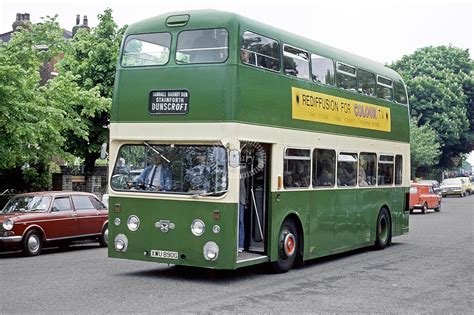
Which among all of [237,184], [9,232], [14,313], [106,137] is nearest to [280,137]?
[237,184]

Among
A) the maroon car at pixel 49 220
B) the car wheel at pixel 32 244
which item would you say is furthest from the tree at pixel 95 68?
the car wheel at pixel 32 244

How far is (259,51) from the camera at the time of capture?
1259 centimetres

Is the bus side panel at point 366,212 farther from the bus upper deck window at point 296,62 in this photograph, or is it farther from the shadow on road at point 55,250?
the shadow on road at point 55,250

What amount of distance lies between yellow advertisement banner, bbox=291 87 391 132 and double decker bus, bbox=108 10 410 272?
0.05 m

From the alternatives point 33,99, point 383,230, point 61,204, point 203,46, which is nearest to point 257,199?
point 203,46

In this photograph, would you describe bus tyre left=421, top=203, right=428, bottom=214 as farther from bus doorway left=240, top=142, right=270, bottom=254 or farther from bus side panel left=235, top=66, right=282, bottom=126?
bus doorway left=240, top=142, right=270, bottom=254

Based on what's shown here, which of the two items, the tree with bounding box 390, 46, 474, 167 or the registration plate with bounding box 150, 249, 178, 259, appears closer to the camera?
the registration plate with bounding box 150, 249, 178, 259

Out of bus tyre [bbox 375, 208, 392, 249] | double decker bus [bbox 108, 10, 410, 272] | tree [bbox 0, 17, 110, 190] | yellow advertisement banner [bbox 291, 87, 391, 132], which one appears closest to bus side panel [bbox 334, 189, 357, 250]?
double decker bus [bbox 108, 10, 410, 272]

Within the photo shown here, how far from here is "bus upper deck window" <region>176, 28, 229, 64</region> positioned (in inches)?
469

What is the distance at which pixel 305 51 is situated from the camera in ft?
46.9

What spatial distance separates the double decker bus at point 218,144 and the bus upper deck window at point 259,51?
0.02 m

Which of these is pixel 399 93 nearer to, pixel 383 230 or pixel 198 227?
pixel 383 230

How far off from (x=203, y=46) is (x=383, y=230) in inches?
333

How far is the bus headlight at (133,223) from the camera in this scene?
1252cm
